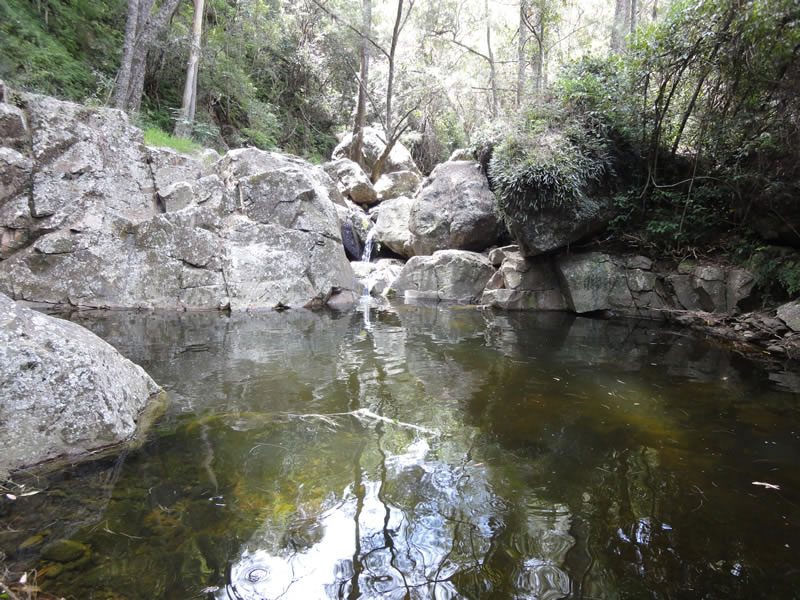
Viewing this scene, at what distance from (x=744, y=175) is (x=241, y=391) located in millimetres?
8813

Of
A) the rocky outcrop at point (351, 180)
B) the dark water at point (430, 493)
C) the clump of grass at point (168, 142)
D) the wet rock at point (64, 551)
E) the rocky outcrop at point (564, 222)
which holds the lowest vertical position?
the wet rock at point (64, 551)

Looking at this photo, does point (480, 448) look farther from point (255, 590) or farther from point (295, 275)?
point (295, 275)

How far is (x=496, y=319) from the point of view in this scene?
29.1 feet

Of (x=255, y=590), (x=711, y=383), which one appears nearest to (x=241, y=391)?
(x=255, y=590)

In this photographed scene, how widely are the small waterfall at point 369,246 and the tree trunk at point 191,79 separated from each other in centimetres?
637

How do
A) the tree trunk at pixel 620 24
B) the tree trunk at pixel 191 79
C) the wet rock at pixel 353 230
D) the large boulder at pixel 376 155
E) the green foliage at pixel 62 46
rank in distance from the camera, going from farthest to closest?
the large boulder at pixel 376 155
the tree trunk at pixel 191 79
the wet rock at pixel 353 230
the tree trunk at pixel 620 24
the green foliage at pixel 62 46

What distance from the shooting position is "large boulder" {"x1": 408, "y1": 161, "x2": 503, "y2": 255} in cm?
1256

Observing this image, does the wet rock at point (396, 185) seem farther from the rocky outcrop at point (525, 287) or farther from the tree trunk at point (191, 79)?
the rocky outcrop at point (525, 287)

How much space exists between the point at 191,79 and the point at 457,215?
9313 mm

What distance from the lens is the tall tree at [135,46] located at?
10.9 metres

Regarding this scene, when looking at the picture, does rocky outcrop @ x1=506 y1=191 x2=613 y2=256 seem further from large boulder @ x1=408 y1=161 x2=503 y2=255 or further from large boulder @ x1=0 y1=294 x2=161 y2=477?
large boulder @ x1=0 y1=294 x2=161 y2=477

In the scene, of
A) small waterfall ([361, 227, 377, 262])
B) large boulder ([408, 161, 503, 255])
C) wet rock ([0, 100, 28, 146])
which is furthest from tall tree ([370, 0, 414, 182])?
wet rock ([0, 100, 28, 146])

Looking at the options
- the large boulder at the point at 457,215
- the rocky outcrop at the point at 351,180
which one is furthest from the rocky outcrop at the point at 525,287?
the rocky outcrop at the point at 351,180

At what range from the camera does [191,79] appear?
1378 centimetres
